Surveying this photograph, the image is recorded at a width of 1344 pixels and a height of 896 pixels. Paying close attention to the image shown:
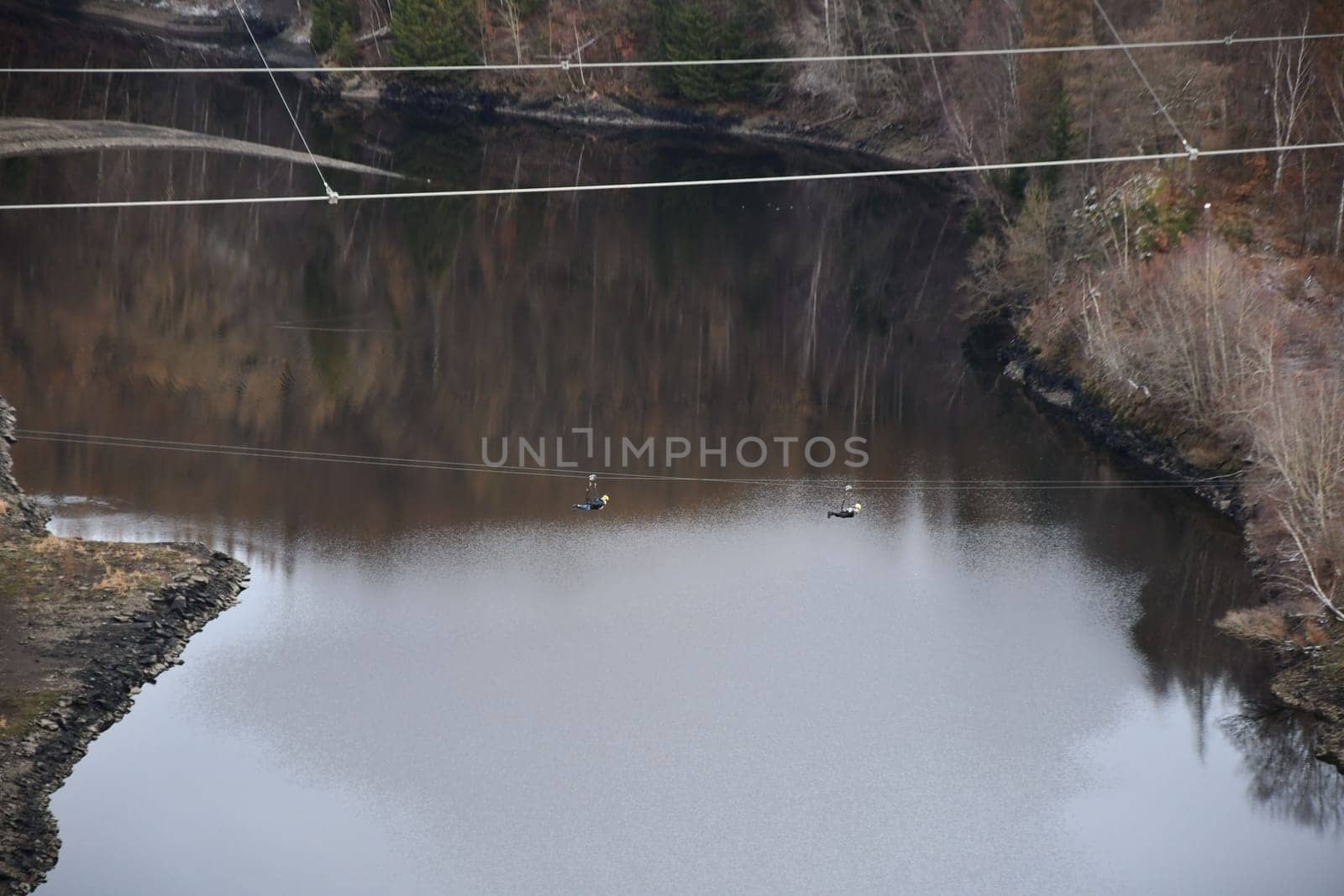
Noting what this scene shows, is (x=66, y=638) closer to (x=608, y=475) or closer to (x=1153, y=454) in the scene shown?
(x=608, y=475)

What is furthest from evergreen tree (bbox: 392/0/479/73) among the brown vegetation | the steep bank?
the steep bank

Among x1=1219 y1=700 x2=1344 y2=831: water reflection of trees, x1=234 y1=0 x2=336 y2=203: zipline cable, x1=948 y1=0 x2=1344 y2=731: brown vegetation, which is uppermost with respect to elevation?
x1=234 y1=0 x2=336 y2=203: zipline cable

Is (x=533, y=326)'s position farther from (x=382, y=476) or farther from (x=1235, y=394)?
(x=1235, y=394)

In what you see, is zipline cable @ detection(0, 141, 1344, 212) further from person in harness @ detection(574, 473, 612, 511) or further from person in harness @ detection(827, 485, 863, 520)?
person in harness @ detection(827, 485, 863, 520)

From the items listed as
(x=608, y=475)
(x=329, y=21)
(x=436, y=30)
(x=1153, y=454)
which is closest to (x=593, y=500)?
(x=608, y=475)

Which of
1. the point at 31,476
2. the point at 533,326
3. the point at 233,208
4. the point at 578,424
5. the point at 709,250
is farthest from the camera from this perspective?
the point at 233,208

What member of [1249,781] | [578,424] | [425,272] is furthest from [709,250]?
[1249,781]

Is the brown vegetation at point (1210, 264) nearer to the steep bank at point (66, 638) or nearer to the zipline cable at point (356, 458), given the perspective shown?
the zipline cable at point (356, 458)
